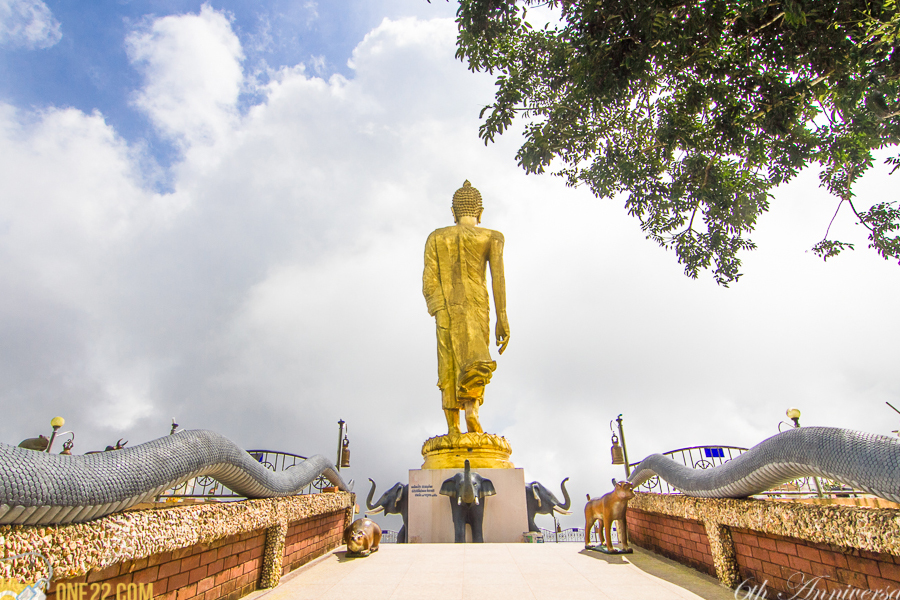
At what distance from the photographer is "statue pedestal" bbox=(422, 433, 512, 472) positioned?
24.5 ft

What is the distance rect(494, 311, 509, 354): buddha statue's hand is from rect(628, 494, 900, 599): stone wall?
4.83m

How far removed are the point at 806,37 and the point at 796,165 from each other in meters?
2.23

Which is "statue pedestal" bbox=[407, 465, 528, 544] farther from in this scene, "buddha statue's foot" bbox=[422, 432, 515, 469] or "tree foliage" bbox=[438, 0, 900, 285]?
"tree foliage" bbox=[438, 0, 900, 285]

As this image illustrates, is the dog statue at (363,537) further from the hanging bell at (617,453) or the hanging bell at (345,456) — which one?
A: the hanging bell at (617,453)

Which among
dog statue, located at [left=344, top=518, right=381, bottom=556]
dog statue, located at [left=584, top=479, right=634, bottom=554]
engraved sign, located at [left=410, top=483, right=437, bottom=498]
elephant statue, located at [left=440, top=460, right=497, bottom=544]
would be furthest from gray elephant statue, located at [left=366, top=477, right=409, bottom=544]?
dog statue, located at [left=584, top=479, right=634, bottom=554]

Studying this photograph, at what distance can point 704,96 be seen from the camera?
5.02 m

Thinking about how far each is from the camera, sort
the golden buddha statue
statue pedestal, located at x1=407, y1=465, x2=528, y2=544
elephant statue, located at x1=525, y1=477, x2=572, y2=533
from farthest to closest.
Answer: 1. the golden buddha statue
2. elephant statue, located at x1=525, y1=477, x2=572, y2=533
3. statue pedestal, located at x1=407, y1=465, x2=528, y2=544

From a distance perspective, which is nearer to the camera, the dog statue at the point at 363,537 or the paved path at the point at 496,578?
the paved path at the point at 496,578

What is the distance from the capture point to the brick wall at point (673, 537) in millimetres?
3631

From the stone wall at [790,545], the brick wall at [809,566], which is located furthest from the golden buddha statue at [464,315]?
the brick wall at [809,566]

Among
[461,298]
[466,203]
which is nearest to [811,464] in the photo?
[461,298]

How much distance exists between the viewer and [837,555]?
235 cm

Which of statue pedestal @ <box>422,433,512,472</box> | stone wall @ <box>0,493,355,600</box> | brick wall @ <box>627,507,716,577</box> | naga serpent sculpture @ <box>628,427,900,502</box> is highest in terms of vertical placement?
statue pedestal @ <box>422,433,512,472</box>

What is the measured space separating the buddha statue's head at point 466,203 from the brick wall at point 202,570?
273 inches
